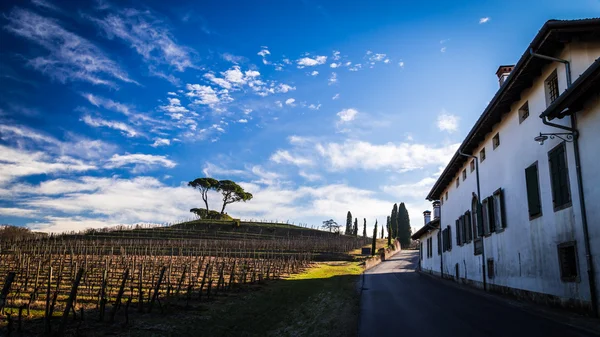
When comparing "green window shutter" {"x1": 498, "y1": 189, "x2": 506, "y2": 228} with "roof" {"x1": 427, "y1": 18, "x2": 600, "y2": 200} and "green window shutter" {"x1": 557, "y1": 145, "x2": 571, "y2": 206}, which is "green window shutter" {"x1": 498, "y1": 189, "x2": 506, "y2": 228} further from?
"green window shutter" {"x1": 557, "y1": 145, "x2": 571, "y2": 206}

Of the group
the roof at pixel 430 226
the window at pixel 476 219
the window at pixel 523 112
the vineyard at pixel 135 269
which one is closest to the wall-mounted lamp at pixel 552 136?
the window at pixel 523 112

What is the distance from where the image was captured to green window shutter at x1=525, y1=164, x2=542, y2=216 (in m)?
12.9

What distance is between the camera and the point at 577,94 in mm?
9977

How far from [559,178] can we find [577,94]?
109 inches

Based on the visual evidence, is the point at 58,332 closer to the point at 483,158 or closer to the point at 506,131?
the point at 506,131

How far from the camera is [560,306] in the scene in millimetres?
11453

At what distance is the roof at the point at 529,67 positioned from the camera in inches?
425

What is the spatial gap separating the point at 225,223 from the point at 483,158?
7620cm

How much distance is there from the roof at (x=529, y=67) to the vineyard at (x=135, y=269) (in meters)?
15.0

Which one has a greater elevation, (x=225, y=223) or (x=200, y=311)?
(x=225, y=223)

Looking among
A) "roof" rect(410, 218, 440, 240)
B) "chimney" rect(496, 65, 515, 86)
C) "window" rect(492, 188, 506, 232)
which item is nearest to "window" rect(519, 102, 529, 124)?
"window" rect(492, 188, 506, 232)

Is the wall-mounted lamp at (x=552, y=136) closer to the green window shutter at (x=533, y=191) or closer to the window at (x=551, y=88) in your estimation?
the window at (x=551, y=88)

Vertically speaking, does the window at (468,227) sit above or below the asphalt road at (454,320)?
above

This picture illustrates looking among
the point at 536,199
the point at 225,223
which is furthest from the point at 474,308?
the point at 225,223
